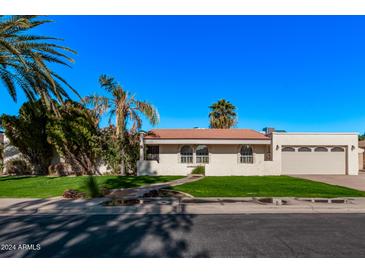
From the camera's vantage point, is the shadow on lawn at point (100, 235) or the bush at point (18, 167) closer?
the shadow on lawn at point (100, 235)

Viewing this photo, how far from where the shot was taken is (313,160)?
18797mm

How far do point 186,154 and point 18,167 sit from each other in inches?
513

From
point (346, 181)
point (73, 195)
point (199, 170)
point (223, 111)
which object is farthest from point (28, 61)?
point (223, 111)

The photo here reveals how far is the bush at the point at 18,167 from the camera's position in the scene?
711 inches

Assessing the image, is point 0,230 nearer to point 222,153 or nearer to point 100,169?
point 100,169

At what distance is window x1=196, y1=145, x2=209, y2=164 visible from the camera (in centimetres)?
1828

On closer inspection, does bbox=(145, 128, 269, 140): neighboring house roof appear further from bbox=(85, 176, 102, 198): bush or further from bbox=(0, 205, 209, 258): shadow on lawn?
bbox=(0, 205, 209, 258): shadow on lawn

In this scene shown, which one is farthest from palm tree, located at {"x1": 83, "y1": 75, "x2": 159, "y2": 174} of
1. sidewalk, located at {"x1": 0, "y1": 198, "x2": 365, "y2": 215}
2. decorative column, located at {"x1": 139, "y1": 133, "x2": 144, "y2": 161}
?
sidewalk, located at {"x1": 0, "y1": 198, "x2": 365, "y2": 215}

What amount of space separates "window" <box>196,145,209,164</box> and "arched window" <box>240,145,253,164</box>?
279 cm

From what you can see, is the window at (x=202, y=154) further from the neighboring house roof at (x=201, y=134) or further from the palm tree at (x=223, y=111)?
the palm tree at (x=223, y=111)

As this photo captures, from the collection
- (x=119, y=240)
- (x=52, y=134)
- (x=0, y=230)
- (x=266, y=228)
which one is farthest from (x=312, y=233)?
(x=52, y=134)

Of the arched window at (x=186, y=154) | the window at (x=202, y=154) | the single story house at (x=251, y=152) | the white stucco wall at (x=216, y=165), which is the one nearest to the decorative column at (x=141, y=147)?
the single story house at (x=251, y=152)

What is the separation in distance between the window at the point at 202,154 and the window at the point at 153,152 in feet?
10.6

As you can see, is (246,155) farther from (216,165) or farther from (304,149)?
(304,149)
